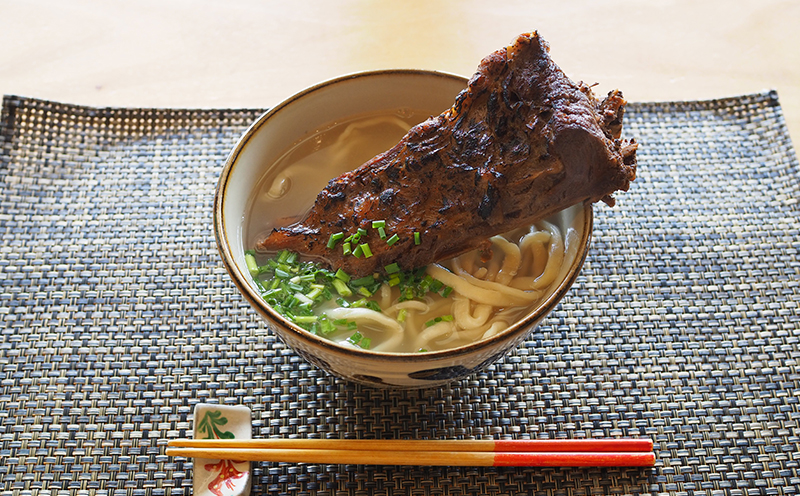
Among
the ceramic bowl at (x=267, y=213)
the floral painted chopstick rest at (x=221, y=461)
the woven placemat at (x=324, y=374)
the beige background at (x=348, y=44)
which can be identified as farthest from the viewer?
the beige background at (x=348, y=44)

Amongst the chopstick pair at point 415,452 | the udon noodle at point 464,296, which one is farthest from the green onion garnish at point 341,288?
the chopstick pair at point 415,452

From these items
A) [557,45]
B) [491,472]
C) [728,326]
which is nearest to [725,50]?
[557,45]

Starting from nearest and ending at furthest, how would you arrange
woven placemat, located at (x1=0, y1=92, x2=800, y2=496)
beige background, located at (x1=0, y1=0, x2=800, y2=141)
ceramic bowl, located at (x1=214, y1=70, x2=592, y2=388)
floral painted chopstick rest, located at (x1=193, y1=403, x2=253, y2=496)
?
ceramic bowl, located at (x1=214, y1=70, x2=592, y2=388)
floral painted chopstick rest, located at (x1=193, y1=403, x2=253, y2=496)
woven placemat, located at (x1=0, y1=92, x2=800, y2=496)
beige background, located at (x1=0, y1=0, x2=800, y2=141)

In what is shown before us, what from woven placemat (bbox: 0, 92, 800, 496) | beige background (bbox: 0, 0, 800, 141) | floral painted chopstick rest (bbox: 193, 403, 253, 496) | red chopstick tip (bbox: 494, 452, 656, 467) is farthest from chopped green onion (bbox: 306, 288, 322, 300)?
beige background (bbox: 0, 0, 800, 141)

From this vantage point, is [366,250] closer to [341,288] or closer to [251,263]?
[341,288]

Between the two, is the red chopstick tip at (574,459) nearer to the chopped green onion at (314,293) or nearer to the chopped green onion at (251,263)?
the chopped green onion at (314,293)

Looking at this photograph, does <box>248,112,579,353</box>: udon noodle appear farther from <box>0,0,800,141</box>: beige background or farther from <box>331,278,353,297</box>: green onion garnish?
<box>0,0,800,141</box>: beige background

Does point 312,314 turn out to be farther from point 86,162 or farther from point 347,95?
point 86,162
